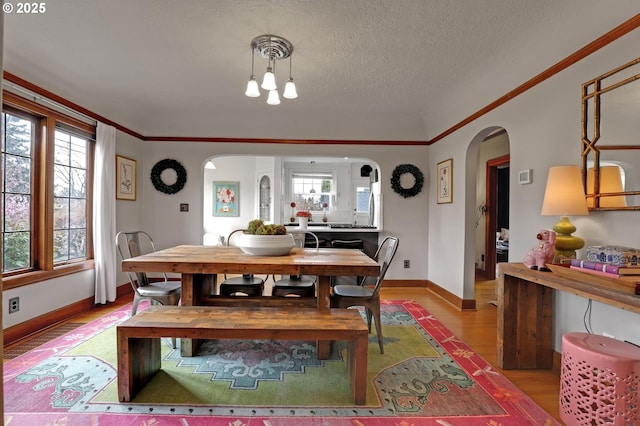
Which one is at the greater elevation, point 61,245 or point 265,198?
point 265,198

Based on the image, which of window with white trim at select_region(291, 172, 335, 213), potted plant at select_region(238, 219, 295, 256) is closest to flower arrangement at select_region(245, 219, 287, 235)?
potted plant at select_region(238, 219, 295, 256)

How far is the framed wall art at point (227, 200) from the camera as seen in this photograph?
739cm

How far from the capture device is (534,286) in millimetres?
2398

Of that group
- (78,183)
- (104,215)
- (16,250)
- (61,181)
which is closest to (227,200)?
(104,215)

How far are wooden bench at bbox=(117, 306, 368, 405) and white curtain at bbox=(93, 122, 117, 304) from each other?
201 centimetres

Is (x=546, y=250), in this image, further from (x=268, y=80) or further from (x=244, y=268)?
(x=268, y=80)

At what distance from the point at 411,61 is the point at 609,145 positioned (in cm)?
162

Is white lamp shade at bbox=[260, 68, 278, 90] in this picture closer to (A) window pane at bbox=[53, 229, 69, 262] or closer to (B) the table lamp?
(B) the table lamp

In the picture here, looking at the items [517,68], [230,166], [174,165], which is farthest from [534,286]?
[230,166]

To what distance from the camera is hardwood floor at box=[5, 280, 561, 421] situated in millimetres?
2127

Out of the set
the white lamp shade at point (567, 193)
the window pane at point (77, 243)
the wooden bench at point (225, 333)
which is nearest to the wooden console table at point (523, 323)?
the white lamp shade at point (567, 193)

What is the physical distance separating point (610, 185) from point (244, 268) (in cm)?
233

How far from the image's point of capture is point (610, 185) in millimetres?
2016

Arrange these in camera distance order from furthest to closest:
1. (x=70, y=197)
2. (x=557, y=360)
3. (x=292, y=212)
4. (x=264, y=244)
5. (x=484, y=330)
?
(x=292, y=212) → (x=70, y=197) → (x=484, y=330) → (x=264, y=244) → (x=557, y=360)
